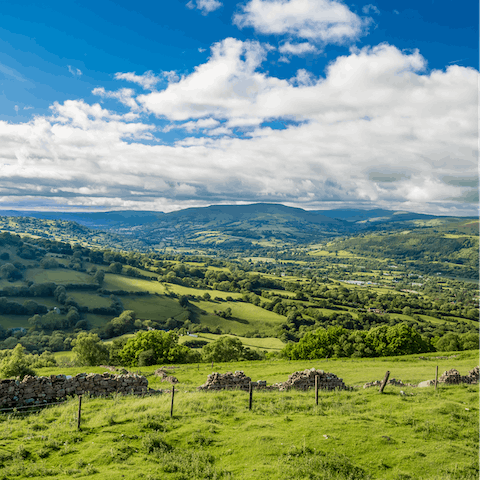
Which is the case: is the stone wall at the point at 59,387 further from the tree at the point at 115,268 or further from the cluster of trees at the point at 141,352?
the tree at the point at 115,268

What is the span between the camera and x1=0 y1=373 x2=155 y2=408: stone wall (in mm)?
19375

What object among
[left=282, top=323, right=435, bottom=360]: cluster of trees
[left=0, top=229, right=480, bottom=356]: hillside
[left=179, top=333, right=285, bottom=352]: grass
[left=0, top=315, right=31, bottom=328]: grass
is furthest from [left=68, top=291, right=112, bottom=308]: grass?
[left=282, top=323, right=435, bottom=360]: cluster of trees

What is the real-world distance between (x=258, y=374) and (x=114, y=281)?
138994 mm

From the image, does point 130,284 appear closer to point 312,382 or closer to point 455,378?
point 312,382

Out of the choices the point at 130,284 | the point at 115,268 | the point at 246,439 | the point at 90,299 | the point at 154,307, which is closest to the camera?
the point at 246,439

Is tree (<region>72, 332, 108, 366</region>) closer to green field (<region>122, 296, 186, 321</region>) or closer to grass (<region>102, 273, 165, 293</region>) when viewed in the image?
green field (<region>122, 296, 186, 321</region>)

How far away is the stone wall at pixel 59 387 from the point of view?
19.4m

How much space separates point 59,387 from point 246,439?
1408 centimetres

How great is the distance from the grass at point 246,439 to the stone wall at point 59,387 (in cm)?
169

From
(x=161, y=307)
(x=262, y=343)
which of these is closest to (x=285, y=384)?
(x=262, y=343)

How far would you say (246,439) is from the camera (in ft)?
47.9

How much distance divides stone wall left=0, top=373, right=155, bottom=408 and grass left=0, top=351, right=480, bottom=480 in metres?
1.69

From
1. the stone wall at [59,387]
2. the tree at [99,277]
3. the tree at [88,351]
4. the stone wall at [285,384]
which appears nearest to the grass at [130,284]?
the tree at [99,277]

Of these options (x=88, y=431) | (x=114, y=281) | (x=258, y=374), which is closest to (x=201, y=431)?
(x=88, y=431)
